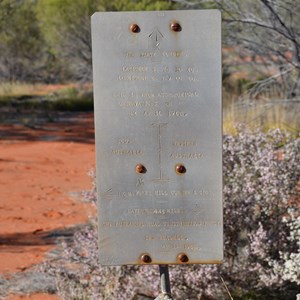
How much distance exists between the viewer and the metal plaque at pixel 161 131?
3.38 m

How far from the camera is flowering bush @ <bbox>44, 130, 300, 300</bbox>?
187 inches

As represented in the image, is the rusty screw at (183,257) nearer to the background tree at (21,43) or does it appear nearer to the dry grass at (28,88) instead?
the dry grass at (28,88)

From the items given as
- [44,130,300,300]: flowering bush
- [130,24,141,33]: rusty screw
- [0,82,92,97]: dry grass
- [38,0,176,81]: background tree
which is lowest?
[44,130,300,300]: flowering bush

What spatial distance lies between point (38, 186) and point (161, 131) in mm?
6841

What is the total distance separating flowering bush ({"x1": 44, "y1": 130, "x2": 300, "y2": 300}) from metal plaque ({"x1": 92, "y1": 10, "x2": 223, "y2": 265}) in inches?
50.2

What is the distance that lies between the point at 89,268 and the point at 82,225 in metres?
2.53

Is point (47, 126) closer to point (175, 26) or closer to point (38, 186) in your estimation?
point (38, 186)

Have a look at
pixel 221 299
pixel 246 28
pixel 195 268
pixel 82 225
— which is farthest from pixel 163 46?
pixel 246 28

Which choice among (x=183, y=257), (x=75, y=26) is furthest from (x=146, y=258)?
(x=75, y=26)

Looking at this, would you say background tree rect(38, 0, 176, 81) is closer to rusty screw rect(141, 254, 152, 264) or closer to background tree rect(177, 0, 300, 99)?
background tree rect(177, 0, 300, 99)

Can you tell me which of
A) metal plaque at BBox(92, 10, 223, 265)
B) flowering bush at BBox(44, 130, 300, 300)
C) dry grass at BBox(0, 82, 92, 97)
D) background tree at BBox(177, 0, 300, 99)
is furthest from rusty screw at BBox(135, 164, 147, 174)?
dry grass at BBox(0, 82, 92, 97)

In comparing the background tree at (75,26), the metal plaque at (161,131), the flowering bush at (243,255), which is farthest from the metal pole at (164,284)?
the background tree at (75,26)

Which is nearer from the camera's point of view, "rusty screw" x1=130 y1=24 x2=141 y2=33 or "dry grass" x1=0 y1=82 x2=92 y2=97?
"rusty screw" x1=130 y1=24 x2=141 y2=33

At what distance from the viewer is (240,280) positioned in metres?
5.03
